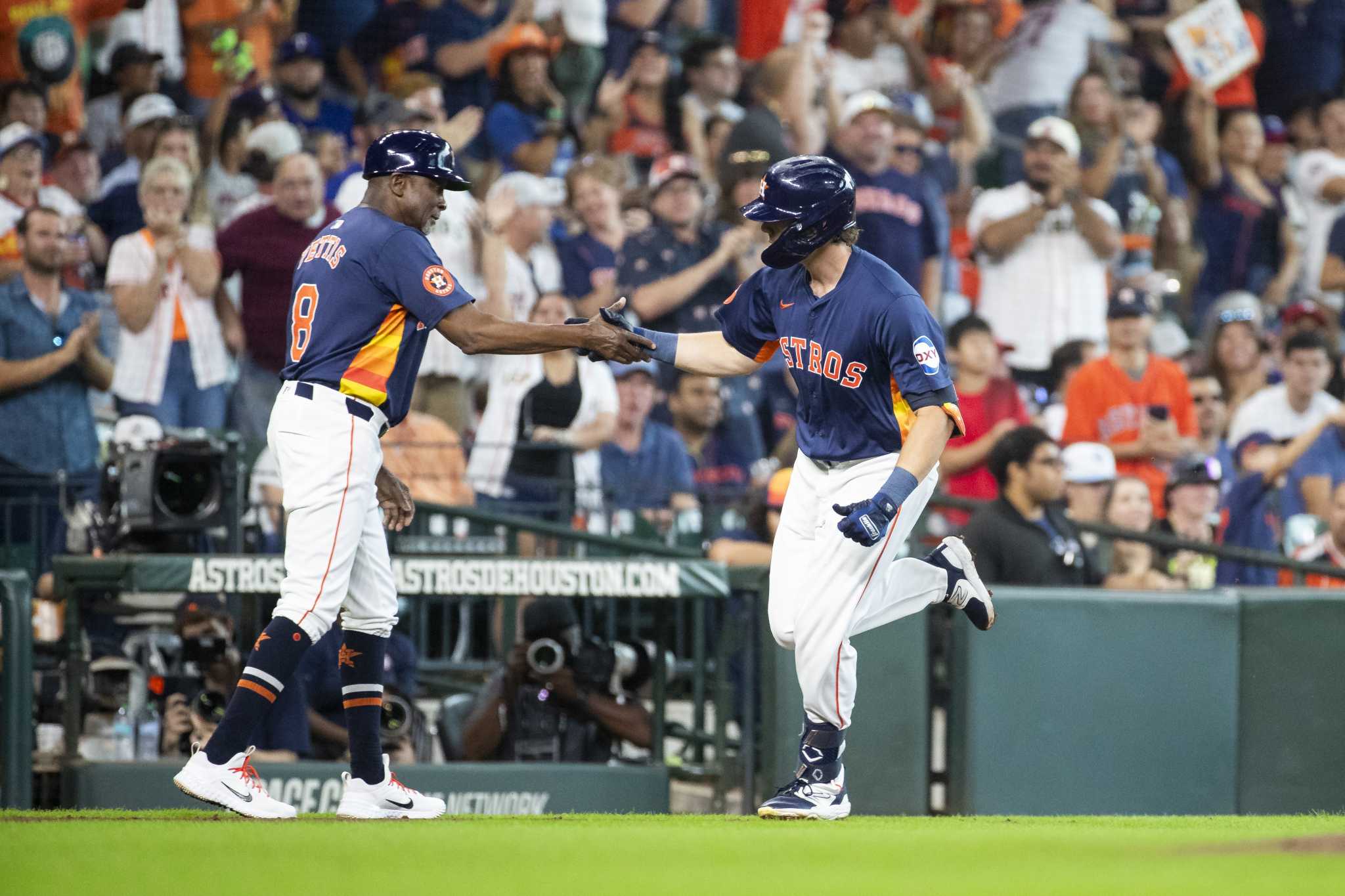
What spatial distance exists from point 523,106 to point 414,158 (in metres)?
5.63

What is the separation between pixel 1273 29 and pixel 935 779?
26.0 ft

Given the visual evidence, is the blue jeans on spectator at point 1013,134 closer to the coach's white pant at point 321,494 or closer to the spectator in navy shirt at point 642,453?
the spectator in navy shirt at point 642,453

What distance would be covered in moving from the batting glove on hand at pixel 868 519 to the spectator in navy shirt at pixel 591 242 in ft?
16.1

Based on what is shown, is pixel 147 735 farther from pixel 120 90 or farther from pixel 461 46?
pixel 461 46

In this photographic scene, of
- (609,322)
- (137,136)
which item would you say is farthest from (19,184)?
(609,322)

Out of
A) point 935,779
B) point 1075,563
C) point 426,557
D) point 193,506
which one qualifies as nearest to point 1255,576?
point 1075,563

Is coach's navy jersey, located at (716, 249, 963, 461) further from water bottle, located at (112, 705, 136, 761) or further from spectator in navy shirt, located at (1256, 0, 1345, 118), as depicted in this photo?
spectator in navy shirt, located at (1256, 0, 1345, 118)

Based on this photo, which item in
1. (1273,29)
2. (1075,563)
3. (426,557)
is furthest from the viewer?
(1273,29)

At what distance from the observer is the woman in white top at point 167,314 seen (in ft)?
28.1

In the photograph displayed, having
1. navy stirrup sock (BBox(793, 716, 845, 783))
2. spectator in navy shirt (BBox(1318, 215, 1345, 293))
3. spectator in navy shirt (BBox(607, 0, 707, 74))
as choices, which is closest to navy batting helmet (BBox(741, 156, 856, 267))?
navy stirrup sock (BBox(793, 716, 845, 783))

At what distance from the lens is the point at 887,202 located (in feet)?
32.9

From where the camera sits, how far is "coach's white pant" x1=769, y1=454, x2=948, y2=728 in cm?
507

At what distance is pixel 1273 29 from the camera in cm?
1272

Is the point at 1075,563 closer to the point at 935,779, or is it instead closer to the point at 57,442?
the point at 935,779
